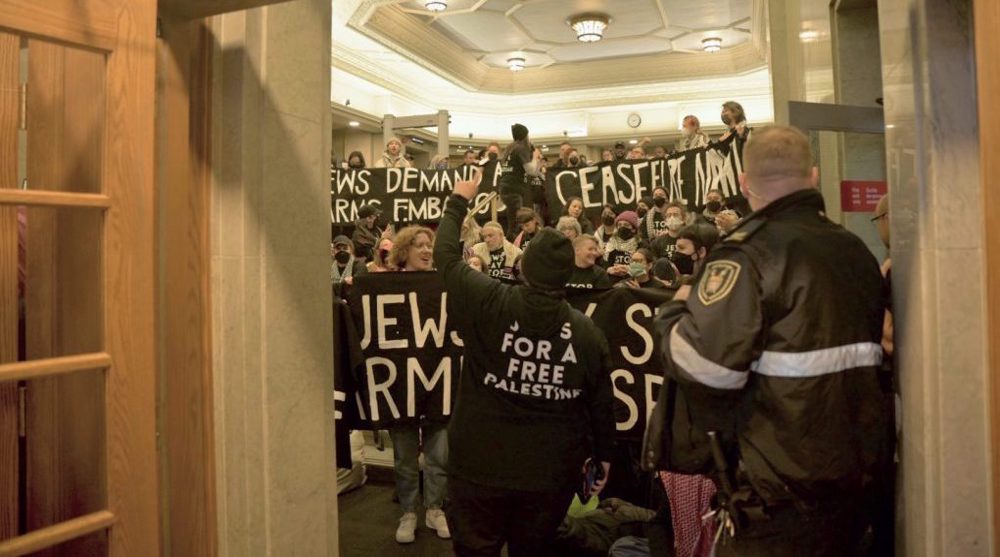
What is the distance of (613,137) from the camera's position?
55.8ft

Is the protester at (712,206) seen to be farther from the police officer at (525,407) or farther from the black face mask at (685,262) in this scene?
the police officer at (525,407)

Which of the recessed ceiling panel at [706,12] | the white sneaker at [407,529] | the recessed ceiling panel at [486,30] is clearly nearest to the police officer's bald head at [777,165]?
the white sneaker at [407,529]

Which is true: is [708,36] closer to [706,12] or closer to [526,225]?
[706,12]

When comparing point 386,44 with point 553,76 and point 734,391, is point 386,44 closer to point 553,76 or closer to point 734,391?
point 553,76

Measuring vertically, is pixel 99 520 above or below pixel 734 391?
below

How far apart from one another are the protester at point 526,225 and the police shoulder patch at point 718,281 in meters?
5.19

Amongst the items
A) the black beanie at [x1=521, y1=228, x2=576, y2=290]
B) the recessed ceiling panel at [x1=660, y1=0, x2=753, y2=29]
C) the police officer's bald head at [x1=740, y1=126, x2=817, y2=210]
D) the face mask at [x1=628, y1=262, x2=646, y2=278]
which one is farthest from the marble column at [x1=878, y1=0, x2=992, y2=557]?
the recessed ceiling panel at [x1=660, y1=0, x2=753, y2=29]

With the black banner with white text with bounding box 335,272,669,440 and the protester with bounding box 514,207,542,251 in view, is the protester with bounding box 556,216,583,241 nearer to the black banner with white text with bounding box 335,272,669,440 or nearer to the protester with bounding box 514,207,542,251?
the protester with bounding box 514,207,542,251

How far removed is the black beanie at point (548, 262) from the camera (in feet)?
8.25

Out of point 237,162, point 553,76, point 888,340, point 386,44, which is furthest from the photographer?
point 553,76

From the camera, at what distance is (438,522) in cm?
Answer: 408

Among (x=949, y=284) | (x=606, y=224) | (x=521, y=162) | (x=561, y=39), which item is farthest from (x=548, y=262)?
(x=561, y=39)

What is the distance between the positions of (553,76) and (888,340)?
15171 millimetres

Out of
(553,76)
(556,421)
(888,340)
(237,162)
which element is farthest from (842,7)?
(553,76)
